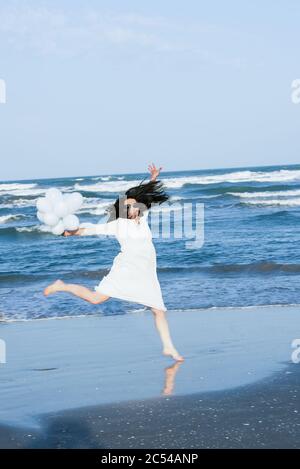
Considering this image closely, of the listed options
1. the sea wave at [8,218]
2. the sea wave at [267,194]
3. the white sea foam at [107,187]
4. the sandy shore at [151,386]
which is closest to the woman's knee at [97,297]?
the sandy shore at [151,386]

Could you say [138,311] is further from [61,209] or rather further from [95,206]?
[95,206]

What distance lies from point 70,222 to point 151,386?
1.53 metres

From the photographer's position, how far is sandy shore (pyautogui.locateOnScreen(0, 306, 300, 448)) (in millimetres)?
4898

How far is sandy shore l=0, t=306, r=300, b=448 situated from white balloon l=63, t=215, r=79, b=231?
122cm

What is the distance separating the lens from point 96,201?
130ft

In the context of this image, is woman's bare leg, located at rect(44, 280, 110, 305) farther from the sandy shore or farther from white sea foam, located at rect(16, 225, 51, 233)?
white sea foam, located at rect(16, 225, 51, 233)

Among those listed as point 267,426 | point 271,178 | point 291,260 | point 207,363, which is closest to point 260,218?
point 291,260

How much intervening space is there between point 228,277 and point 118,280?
6959mm

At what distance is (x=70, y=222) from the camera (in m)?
6.75

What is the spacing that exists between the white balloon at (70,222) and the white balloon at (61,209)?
0.14 feet

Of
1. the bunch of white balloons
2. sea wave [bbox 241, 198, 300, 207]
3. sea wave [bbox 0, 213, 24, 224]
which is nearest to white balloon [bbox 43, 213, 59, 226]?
the bunch of white balloons

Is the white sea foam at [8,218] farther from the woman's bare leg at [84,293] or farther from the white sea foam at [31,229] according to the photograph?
the woman's bare leg at [84,293]

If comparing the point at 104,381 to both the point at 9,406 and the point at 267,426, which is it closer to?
the point at 9,406

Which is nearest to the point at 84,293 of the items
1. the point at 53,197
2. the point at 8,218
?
the point at 53,197
